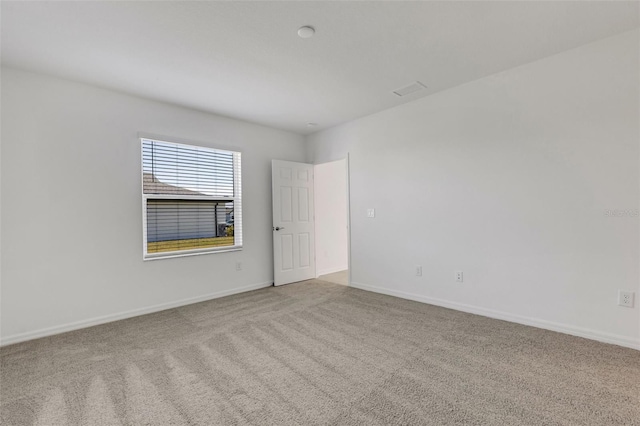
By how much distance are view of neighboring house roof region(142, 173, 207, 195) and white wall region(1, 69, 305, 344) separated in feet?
0.40

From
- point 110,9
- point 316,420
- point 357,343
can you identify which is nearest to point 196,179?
point 110,9

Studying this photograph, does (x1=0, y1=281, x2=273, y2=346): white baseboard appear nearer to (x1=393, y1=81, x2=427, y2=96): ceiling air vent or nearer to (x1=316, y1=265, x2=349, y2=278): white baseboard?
(x1=316, y1=265, x2=349, y2=278): white baseboard

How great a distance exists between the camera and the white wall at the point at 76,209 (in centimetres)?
277

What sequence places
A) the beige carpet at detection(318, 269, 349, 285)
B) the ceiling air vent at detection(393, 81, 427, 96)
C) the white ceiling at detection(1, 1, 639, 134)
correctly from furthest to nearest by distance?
the beige carpet at detection(318, 269, 349, 285), the ceiling air vent at detection(393, 81, 427, 96), the white ceiling at detection(1, 1, 639, 134)

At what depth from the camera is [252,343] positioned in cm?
263

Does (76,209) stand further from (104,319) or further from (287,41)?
(287,41)

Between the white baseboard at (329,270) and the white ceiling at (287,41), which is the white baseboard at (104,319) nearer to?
the white baseboard at (329,270)

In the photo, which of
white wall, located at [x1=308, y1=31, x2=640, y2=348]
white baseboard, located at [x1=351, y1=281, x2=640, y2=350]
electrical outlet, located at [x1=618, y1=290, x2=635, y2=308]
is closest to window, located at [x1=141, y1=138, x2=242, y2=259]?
white wall, located at [x1=308, y1=31, x2=640, y2=348]

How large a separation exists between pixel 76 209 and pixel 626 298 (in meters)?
5.17

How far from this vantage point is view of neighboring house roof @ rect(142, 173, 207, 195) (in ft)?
11.8

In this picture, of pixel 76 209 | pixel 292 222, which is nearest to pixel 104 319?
pixel 76 209

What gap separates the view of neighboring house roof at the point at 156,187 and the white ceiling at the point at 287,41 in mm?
975

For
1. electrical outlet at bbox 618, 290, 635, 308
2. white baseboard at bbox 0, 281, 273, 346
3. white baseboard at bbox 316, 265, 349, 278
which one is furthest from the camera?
white baseboard at bbox 316, 265, 349, 278

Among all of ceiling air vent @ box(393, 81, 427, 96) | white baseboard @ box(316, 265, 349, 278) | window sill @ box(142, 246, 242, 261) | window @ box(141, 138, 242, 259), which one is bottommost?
white baseboard @ box(316, 265, 349, 278)
